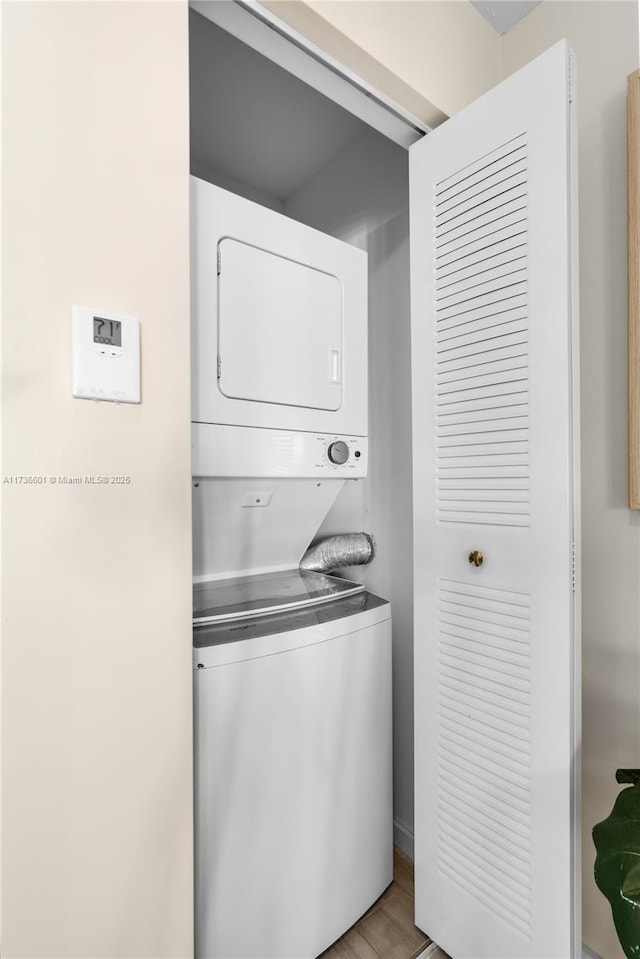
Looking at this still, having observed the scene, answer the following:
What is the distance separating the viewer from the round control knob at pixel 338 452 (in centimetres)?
153

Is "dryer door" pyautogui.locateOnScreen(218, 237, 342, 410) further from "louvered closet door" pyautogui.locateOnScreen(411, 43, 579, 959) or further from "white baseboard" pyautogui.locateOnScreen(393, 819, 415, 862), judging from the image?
"white baseboard" pyautogui.locateOnScreen(393, 819, 415, 862)

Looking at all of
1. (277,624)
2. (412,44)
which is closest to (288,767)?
(277,624)

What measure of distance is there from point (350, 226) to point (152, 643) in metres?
1.99

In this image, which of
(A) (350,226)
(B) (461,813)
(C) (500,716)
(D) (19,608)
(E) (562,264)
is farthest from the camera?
(A) (350,226)

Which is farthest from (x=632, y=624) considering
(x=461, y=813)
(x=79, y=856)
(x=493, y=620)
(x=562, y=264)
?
(x=79, y=856)

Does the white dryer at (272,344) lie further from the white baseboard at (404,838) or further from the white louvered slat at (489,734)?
the white baseboard at (404,838)

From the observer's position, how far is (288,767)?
1304mm

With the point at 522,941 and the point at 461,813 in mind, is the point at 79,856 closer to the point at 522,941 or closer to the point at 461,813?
the point at 461,813

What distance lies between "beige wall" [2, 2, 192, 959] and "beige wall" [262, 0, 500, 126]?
349 mm

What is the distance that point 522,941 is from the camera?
48.0 inches

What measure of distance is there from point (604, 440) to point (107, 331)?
129 centimetres

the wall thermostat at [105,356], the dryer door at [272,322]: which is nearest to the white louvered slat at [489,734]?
the dryer door at [272,322]

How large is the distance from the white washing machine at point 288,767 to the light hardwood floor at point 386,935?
6 cm

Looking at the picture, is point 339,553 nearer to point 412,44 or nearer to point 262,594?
point 262,594
